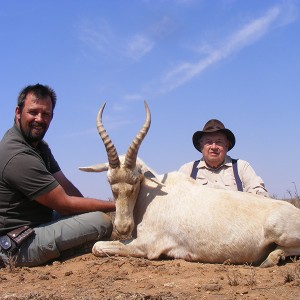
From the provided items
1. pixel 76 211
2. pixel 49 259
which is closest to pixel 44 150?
pixel 76 211

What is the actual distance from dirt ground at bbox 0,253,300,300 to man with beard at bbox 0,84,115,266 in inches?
10.7

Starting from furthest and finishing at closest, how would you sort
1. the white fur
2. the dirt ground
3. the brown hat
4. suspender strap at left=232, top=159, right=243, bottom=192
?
the brown hat < suspender strap at left=232, top=159, right=243, bottom=192 < the white fur < the dirt ground

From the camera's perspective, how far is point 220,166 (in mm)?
7656

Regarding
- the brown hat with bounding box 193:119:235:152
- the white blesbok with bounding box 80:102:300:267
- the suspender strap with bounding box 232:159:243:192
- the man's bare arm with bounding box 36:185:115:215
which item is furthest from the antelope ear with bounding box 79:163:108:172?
the suspender strap with bounding box 232:159:243:192

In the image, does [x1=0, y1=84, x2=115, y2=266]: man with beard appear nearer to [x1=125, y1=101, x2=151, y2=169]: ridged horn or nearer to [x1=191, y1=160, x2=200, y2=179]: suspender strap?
[x1=125, y1=101, x2=151, y2=169]: ridged horn

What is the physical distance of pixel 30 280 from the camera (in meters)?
5.11

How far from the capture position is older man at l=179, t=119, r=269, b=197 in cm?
749

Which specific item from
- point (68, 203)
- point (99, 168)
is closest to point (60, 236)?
point (68, 203)

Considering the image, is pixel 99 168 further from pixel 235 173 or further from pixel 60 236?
pixel 235 173

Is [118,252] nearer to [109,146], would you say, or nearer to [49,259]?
[49,259]

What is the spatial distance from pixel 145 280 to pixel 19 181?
1937mm

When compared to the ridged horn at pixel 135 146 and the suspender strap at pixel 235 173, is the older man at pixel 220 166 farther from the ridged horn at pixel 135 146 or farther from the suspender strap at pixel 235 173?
the ridged horn at pixel 135 146

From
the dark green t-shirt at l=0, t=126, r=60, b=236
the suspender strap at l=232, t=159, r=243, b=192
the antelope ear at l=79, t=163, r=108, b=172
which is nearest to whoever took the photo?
the dark green t-shirt at l=0, t=126, r=60, b=236

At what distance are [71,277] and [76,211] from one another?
3.86ft
